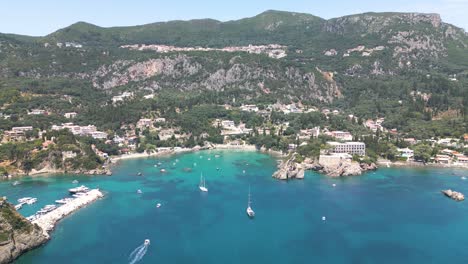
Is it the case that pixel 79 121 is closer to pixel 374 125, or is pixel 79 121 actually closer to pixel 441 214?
pixel 374 125

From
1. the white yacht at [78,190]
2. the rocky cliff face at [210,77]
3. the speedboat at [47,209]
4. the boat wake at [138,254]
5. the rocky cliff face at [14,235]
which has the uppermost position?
the rocky cliff face at [210,77]

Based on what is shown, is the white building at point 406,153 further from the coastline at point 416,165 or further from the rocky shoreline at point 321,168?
the rocky shoreline at point 321,168

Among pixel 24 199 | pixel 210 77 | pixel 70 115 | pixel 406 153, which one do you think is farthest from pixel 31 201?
pixel 210 77

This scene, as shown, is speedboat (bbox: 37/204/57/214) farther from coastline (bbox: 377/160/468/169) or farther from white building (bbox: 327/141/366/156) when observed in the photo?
coastline (bbox: 377/160/468/169)

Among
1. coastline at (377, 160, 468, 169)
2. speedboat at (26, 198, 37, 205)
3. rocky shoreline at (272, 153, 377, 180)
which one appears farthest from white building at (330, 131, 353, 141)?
speedboat at (26, 198, 37, 205)

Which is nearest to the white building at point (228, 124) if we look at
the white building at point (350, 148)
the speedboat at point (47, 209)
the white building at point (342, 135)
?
the white building at point (342, 135)

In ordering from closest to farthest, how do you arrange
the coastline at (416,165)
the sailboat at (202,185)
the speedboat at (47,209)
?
the speedboat at (47,209)
the sailboat at (202,185)
the coastline at (416,165)

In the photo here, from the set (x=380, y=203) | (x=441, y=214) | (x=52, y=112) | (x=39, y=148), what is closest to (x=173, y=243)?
(x=380, y=203)
